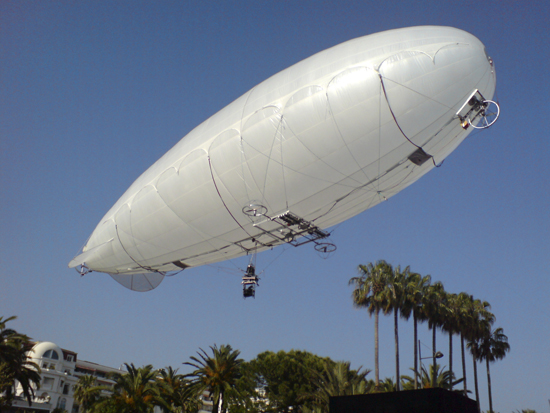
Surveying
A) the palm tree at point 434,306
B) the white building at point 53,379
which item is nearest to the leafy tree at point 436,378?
the palm tree at point 434,306

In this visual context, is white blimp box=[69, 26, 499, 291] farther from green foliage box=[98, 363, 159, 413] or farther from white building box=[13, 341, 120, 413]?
white building box=[13, 341, 120, 413]

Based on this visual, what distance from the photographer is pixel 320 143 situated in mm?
14617

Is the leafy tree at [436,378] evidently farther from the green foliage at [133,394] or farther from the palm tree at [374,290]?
the green foliage at [133,394]

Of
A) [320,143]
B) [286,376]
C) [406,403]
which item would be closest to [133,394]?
[286,376]

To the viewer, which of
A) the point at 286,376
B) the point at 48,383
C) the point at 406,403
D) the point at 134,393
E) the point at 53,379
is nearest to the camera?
the point at 406,403

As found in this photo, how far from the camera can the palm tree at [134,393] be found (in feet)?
131

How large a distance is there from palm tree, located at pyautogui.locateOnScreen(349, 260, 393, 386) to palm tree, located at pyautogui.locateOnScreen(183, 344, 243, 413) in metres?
12.6

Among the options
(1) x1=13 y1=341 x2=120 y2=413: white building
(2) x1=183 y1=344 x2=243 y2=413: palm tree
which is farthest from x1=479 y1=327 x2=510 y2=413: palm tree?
(1) x1=13 y1=341 x2=120 y2=413: white building

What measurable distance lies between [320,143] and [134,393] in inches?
1353

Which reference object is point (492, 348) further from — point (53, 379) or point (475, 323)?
point (53, 379)

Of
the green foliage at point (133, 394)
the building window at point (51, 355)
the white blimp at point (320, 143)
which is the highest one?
the white blimp at point (320, 143)

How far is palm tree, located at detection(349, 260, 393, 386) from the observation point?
42.3 metres

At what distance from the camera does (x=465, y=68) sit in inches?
539

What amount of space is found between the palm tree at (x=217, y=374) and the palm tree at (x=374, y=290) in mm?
12599
